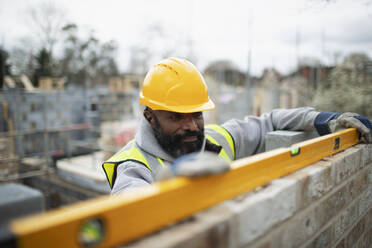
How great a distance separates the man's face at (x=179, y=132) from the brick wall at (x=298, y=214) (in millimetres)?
929

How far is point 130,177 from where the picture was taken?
1.88m

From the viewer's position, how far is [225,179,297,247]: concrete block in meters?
1.12

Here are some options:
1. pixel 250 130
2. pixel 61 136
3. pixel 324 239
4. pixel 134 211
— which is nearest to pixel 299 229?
pixel 324 239

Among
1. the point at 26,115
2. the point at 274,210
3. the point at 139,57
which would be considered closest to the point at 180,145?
the point at 274,210

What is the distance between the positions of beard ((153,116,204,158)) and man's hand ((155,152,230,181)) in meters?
1.19

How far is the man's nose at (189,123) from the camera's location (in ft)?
7.62

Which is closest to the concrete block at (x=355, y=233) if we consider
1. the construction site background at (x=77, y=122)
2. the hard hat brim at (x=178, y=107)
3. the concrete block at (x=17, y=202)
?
the hard hat brim at (x=178, y=107)

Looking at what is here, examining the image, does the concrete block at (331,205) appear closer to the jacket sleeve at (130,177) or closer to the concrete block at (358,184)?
the concrete block at (358,184)

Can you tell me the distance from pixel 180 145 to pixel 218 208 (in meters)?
1.23

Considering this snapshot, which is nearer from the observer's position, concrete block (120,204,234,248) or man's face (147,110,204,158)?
concrete block (120,204,234,248)

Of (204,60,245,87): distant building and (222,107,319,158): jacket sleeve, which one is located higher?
(204,60,245,87): distant building

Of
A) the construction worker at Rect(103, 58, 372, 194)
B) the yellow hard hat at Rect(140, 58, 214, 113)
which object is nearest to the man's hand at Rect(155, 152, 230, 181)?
A: the construction worker at Rect(103, 58, 372, 194)

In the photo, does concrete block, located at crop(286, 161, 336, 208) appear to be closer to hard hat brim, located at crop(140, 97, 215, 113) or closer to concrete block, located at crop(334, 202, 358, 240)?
concrete block, located at crop(334, 202, 358, 240)

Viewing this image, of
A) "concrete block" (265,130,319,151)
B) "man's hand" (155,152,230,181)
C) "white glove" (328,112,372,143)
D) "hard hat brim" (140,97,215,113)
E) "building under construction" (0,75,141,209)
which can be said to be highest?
"hard hat brim" (140,97,215,113)
